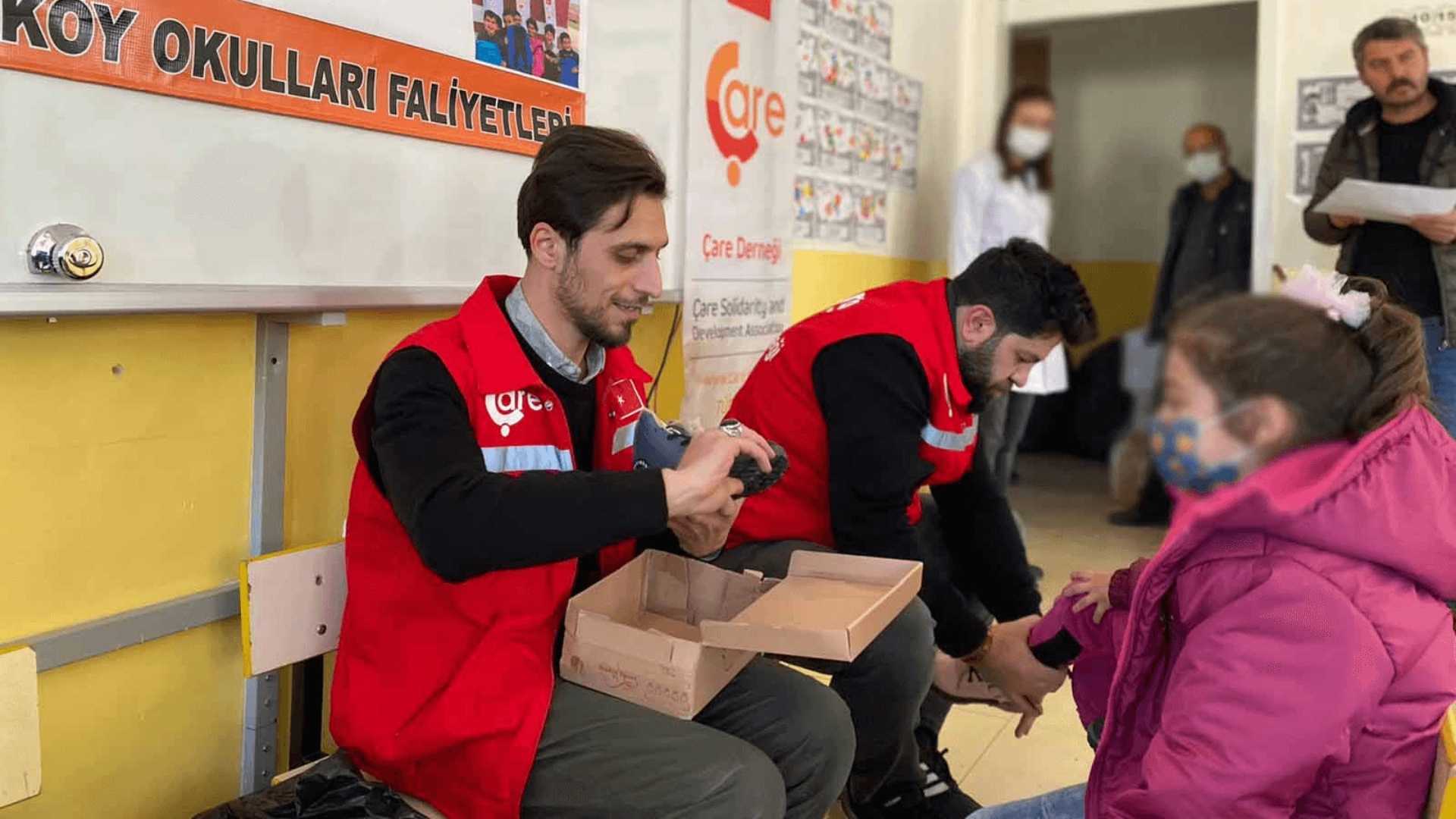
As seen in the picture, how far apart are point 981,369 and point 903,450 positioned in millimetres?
222

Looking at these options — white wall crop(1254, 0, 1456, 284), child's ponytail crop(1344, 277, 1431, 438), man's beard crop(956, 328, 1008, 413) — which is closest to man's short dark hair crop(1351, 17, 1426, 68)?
white wall crop(1254, 0, 1456, 284)

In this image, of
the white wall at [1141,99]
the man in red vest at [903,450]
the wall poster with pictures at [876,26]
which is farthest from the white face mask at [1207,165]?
the man in red vest at [903,450]

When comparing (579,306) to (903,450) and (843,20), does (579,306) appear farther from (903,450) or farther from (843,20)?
(843,20)

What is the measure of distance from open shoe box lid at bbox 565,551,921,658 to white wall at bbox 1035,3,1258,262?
3.36 m

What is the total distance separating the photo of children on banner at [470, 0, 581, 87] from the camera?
1.74m

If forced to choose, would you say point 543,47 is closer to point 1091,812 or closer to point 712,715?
point 712,715

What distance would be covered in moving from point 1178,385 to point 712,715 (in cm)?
119

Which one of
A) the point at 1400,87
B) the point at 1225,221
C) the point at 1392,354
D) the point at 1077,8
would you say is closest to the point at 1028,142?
the point at 1400,87

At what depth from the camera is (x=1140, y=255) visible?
5965 millimetres

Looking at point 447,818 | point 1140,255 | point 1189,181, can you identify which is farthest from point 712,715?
point 1140,255

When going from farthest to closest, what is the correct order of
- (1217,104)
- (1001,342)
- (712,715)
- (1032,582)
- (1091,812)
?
1. (1217,104)
2. (1032,582)
3. (1001,342)
4. (712,715)
5. (1091,812)

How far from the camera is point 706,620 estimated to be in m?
1.37

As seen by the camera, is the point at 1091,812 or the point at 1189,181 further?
the point at 1189,181

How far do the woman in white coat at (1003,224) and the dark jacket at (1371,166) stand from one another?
2.26ft
